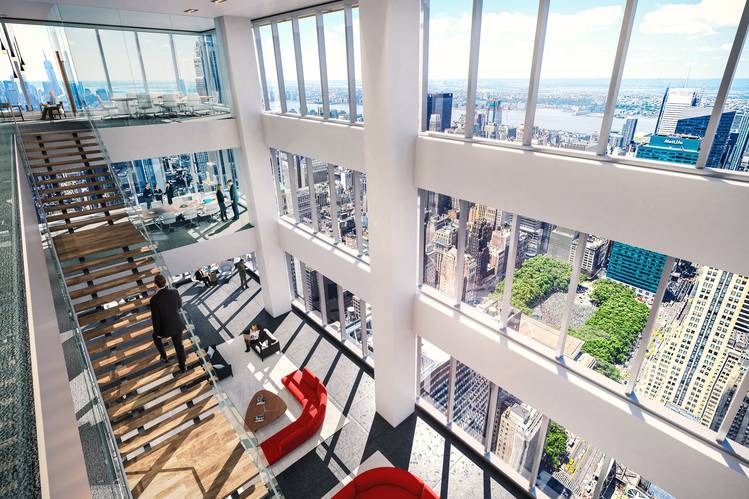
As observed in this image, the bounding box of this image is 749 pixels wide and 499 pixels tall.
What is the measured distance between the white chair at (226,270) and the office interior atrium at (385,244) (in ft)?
11.1

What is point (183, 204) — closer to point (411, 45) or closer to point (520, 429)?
point (411, 45)

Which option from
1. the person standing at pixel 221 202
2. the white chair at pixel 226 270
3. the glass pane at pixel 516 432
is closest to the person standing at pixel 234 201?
the person standing at pixel 221 202

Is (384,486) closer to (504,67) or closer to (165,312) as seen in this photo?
(165,312)

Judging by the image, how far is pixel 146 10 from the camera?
27.6ft

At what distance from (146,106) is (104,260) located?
444 centimetres

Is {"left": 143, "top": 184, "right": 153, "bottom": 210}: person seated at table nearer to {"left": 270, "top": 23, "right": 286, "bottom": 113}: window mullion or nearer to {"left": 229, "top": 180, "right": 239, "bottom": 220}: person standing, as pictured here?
{"left": 229, "top": 180, "right": 239, "bottom": 220}: person standing

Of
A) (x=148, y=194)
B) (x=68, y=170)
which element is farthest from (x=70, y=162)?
(x=148, y=194)

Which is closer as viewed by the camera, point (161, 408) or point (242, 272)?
point (161, 408)

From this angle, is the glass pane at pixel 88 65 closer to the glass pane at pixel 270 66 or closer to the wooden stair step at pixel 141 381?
the glass pane at pixel 270 66

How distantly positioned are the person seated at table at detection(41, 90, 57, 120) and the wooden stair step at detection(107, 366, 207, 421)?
910 cm

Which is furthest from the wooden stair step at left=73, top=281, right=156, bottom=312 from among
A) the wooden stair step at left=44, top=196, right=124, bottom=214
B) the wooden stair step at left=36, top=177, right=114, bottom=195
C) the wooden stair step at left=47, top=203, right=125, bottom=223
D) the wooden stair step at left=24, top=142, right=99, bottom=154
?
the wooden stair step at left=24, top=142, right=99, bottom=154

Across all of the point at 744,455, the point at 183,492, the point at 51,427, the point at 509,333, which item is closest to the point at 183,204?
the point at 183,492

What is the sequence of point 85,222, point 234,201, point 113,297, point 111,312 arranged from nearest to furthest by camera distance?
point 111,312 → point 113,297 → point 85,222 → point 234,201

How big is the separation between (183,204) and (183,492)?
7639mm
